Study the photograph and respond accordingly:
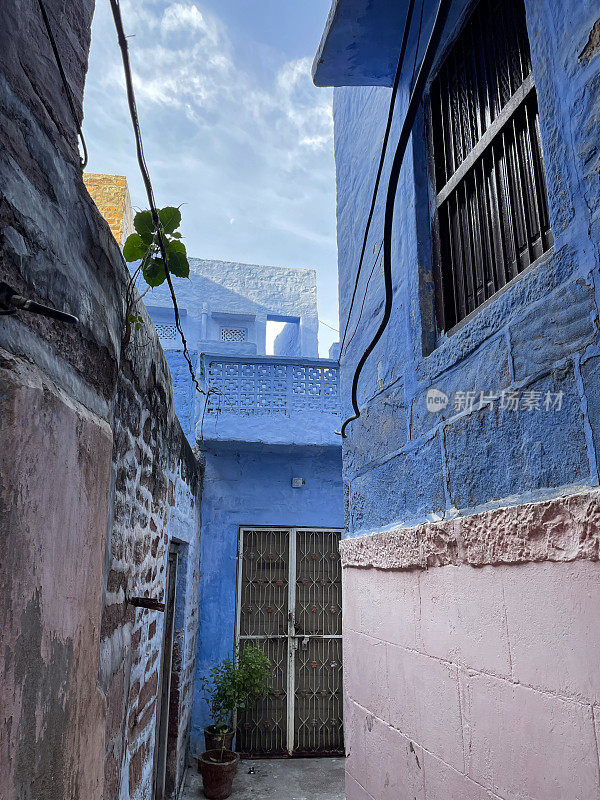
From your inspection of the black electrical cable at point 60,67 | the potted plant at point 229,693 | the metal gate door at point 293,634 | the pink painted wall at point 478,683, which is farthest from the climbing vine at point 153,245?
the metal gate door at point 293,634

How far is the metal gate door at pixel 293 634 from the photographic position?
641 cm

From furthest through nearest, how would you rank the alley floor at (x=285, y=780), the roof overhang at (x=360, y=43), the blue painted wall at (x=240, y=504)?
the blue painted wall at (x=240, y=504) → the alley floor at (x=285, y=780) → the roof overhang at (x=360, y=43)

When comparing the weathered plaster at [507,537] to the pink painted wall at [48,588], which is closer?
the pink painted wall at [48,588]

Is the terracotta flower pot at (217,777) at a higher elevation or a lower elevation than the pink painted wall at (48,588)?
lower

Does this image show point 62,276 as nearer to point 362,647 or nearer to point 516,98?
point 516,98

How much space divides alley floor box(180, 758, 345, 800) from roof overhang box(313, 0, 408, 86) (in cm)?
556

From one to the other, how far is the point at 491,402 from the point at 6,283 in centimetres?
131

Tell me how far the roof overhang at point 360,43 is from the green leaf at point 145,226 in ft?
4.34

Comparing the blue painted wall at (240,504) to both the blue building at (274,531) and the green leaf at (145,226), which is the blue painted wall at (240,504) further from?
the green leaf at (145,226)

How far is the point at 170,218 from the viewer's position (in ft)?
7.50

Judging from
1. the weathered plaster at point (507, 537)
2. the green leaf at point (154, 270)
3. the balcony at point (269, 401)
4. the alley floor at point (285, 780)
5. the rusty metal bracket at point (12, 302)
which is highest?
the balcony at point (269, 401)

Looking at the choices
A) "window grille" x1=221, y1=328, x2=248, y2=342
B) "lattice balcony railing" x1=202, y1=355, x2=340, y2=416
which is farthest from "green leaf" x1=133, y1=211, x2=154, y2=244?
"window grille" x1=221, y1=328, x2=248, y2=342

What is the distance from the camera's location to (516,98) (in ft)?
6.14

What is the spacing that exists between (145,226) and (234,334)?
38.7 ft
